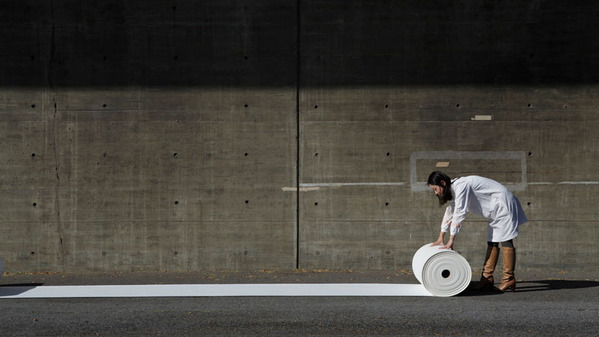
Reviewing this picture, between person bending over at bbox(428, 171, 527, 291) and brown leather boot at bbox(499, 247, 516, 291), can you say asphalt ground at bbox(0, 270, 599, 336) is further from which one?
person bending over at bbox(428, 171, 527, 291)

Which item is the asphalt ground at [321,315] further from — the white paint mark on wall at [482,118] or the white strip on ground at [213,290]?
the white paint mark on wall at [482,118]

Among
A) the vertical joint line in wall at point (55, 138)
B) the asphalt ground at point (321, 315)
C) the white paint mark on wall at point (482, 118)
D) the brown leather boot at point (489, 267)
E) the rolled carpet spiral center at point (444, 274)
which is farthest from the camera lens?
the white paint mark on wall at point (482, 118)

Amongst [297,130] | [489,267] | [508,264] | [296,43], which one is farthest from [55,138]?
[508,264]

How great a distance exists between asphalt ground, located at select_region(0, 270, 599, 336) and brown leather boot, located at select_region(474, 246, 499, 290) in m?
0.15

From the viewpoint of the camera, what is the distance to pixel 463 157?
10039 mm

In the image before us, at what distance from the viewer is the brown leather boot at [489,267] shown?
7988mm

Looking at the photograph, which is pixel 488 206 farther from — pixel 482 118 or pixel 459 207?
pixel 482 118

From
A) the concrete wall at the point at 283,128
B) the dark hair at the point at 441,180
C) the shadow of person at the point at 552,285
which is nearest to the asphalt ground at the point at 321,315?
the shadow of person at the point at 552,285

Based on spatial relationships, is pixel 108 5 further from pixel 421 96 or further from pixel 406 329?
pixel 406 329

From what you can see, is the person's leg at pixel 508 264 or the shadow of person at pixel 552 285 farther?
the shadow of person at pixel 552 285

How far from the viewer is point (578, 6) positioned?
1003 centimetres

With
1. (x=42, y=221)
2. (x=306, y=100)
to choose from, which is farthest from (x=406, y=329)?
(x=42, y=221)

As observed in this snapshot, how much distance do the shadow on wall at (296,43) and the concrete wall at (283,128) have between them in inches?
0.8

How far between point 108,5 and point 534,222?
692 cm
